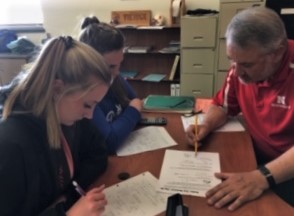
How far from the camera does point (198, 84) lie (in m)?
3.24

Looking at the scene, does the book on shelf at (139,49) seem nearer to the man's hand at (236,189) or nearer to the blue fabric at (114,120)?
the blue fabric at (114,120)

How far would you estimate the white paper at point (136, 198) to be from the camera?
2.95 feet

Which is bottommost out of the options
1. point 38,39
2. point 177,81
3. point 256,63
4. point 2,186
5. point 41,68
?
point 177,81

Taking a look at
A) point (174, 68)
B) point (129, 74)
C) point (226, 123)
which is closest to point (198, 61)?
point (174, 68)

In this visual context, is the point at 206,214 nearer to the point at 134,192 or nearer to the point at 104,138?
the point at 134,192

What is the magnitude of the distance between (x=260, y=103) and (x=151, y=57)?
237cm

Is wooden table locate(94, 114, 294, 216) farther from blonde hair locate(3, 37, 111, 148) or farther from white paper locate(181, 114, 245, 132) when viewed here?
blonde hair locate(3, 37, 111, 148)

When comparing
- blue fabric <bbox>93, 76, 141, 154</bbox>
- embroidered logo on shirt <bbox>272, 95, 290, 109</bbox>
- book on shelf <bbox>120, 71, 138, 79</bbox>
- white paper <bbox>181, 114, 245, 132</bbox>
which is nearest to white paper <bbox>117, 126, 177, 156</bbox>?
blue fabric <bbox>93, 76, 141, 154</bbox>

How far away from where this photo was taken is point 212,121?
1438 mm

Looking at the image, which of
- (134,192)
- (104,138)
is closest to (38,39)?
(104,138)

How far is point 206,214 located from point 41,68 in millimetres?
633

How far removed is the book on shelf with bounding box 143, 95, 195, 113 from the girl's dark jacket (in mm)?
730

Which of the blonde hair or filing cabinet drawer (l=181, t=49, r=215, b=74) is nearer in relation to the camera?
the blonde hair

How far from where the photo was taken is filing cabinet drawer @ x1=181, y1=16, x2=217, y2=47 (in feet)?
9.82
